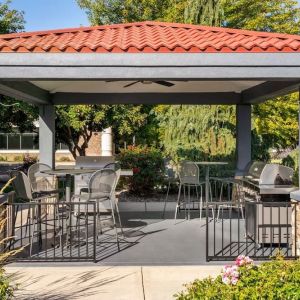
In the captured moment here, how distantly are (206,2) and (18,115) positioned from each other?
7941 millimetres

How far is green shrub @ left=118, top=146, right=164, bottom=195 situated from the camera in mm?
12195

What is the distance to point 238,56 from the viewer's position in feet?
18.5

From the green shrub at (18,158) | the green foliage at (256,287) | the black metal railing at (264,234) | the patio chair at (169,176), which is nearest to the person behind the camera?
the green foliage at (256,287)

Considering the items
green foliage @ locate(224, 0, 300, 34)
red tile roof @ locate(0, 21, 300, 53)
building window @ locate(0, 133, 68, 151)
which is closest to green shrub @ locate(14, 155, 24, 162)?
building window @ locate(0, 133, 68, 151)

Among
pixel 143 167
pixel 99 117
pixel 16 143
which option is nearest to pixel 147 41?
pixel 143 167

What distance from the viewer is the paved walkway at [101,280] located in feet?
14.8

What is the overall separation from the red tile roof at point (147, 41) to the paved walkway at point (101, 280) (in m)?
2.74

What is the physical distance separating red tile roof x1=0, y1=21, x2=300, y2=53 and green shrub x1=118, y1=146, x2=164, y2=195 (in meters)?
5.35

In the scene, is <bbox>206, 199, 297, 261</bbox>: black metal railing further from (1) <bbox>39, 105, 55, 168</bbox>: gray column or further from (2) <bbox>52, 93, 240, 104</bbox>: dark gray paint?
(1) <bbox>39, 105, 55, 168</bbox>: gray column

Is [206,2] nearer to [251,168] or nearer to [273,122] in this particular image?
[273,122]

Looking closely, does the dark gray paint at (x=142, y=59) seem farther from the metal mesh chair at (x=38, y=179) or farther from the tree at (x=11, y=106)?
the tree at (x=11, y=106)

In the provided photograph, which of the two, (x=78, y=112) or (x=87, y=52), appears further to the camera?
(x=78, y=112)

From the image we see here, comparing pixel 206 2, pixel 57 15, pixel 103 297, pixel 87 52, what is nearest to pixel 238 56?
pixel 87 52

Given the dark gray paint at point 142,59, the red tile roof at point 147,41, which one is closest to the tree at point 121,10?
the red tile roof at point 147,41
